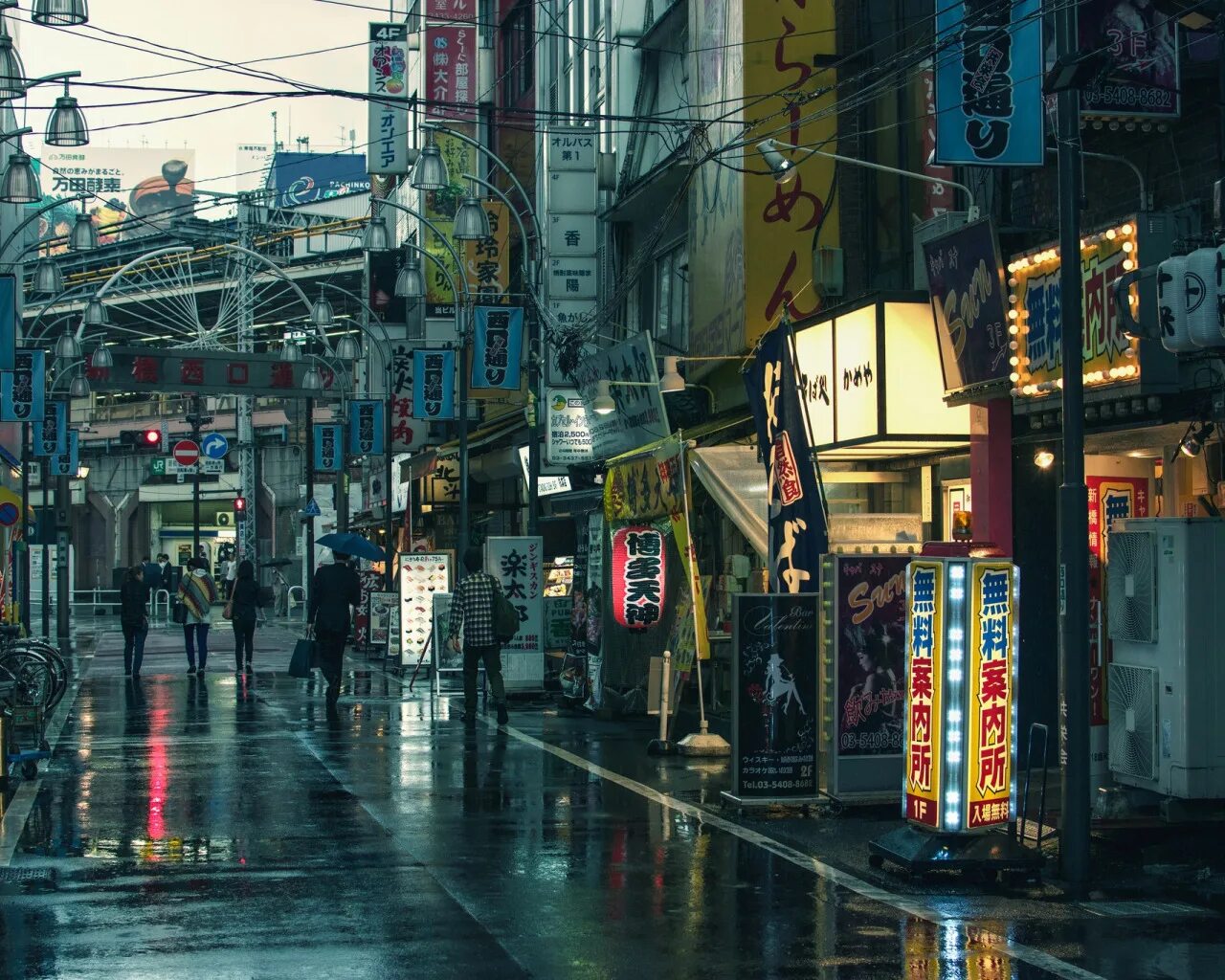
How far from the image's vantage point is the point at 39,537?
4403 centimetres

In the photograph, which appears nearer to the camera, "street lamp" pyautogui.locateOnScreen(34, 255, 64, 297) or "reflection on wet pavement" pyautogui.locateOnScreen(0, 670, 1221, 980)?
"reflection on wet pavement" pyautogui.locateOnScreen(0, 670, 1221, 980)

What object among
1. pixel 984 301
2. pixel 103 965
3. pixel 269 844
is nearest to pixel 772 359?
pixel 984 301

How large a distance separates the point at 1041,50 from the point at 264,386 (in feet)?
104

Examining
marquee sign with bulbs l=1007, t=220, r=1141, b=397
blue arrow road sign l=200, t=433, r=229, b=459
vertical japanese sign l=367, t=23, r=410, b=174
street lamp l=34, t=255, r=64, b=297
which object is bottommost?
marquee sign with bulbs l=1007, t=220, r=1141, b=397

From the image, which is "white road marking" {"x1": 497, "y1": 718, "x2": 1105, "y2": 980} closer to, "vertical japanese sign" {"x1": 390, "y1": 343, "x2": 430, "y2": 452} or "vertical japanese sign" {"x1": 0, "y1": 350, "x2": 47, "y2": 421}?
"vertical japanese sign" {"x1": 0, "y1": 350, "x2": 47, "y2": 421}

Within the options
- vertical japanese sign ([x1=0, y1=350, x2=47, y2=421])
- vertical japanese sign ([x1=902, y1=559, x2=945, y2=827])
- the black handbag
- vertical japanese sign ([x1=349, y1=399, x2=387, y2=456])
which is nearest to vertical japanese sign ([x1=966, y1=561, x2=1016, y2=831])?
vertical japanese sign ([x1=902, y1=559, x2=945, y2=827])

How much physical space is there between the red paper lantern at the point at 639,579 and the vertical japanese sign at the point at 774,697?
22.0ft

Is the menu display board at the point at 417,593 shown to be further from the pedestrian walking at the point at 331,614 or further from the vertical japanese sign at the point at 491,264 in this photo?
the vertical japanese sign at the point at 491,264

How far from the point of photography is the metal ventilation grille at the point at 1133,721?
1130 centimetres

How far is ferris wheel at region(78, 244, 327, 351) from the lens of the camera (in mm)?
65619

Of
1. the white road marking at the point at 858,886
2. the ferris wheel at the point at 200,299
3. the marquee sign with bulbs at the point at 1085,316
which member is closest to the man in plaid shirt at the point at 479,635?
the white road marking at the point at 858,886

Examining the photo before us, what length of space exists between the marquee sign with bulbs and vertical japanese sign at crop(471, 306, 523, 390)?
17298mm

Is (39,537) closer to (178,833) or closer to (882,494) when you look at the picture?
(882,494)

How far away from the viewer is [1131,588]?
455 inches
